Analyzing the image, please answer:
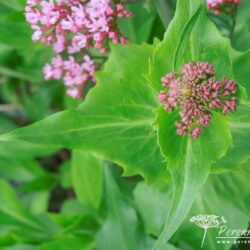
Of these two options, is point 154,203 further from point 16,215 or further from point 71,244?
point 16,215

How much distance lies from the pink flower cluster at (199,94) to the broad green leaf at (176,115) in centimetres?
5

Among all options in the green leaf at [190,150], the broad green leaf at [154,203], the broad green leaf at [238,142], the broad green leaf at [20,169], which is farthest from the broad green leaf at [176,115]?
the broad green leaf at [20,169]

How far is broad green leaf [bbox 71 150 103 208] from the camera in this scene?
1.56 metres

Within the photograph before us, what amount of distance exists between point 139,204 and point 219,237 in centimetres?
24

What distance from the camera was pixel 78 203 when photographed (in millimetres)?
1742

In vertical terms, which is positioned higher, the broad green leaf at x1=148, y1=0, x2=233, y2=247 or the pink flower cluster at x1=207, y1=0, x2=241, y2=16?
the pink flower cluster at x1=207, y1=0, x2=241, y2=16

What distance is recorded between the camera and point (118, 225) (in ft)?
4.61

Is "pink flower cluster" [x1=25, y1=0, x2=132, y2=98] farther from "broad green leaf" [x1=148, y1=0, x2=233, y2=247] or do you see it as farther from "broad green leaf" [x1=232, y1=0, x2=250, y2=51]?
"broad green leaf" [x1=232, y1=0, x2=250, y2=51]

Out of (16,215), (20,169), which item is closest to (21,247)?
(16,215)

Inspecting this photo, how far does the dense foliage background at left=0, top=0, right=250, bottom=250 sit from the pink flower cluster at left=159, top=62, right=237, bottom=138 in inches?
1.3

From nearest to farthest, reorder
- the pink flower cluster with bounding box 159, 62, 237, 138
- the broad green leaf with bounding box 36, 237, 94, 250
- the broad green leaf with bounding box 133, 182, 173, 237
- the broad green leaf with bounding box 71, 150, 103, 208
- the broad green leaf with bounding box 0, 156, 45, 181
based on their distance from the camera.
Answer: the pink flower cluster with bounding box 159, 62, 237, 138
the broad green leaf with bounding box 133, 182, 173, 237
the broad green leaf with bounding box 36, 237, 94, 250
the broad green leaf with bounding box 71, 150, 103, 208
the broad green leaf with bounding box 0, 156, 45, 181

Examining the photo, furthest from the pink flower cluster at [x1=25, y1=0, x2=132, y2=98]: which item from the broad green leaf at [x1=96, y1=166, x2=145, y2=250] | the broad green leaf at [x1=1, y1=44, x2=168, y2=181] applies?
the broad green leaf at [x1=96, y1=166, x2=145, y2=250]

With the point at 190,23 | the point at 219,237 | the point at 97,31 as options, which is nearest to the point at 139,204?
the point at 219,237

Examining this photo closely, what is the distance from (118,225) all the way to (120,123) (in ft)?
1.27
